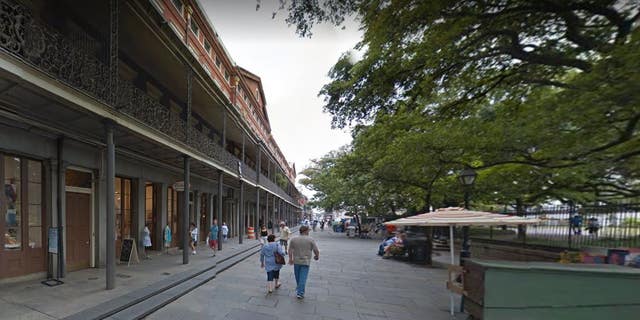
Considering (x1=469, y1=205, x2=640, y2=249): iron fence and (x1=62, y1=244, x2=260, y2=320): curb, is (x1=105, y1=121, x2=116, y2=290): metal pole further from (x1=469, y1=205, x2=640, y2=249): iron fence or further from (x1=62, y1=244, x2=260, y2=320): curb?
(x1=469, y1=205, x2=640, y2=249): iron fence

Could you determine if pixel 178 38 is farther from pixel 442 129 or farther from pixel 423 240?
pixel 423 240

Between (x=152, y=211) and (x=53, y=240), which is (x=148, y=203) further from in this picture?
(x=53, y=240)

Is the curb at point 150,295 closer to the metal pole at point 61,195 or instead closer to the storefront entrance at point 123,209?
the metal pole at point 61,195

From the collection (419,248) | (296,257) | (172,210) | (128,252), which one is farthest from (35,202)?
(419,248)

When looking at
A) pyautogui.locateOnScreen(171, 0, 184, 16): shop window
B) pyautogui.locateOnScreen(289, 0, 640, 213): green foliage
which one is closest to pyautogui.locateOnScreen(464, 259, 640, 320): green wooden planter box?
pyautogui.locateOnScreen(289, 0, 640, 213): green foliage

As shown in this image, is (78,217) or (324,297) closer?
(324,297)

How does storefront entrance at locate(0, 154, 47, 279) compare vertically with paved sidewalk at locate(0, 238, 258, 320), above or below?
above

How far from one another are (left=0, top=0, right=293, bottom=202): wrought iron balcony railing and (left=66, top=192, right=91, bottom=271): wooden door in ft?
10.5

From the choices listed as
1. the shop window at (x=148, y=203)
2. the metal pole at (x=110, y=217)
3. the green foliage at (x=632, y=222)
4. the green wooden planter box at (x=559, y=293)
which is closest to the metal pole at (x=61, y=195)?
the metal pole at (x=110, y=217)

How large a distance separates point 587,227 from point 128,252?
49.1 ft

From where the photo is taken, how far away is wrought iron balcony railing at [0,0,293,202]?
4891 mm

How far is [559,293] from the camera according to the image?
4.82 m

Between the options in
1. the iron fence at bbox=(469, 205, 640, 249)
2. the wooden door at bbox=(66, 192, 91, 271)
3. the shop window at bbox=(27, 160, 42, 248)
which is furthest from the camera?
the wooden door at bbox=(66, 192, 91, 271)

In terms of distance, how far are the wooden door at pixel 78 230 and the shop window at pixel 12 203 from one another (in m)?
1.36
